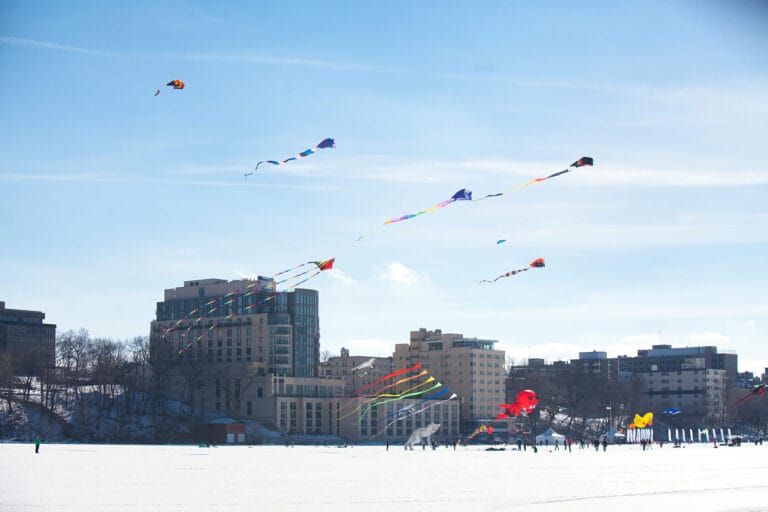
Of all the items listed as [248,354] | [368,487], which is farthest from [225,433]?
[368,487]

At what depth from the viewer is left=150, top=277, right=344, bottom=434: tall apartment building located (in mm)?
176125

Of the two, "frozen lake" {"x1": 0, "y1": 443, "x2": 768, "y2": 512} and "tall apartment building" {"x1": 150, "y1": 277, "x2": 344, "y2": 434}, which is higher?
"tall apartment building" {"x1": 150, "y1": 277, "x2": 344, "y2": 434}

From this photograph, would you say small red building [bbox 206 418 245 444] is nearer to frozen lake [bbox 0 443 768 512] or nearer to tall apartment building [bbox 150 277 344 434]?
tall apartment building [bbox 150 277 344 434]

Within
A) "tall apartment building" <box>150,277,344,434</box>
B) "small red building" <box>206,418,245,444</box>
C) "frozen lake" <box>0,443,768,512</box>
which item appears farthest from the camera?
"tall apartment building" <box>150,277,344,434</box>

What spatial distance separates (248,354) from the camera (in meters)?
188

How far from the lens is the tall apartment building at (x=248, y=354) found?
176 meters

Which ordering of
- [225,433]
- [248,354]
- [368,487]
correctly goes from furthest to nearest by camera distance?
[248,354] → [225,433] → [368,487]

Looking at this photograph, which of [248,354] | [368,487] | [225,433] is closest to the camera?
[368,487]

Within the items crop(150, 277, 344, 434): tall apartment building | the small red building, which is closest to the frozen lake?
the small red building

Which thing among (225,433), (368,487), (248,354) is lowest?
(368,487)

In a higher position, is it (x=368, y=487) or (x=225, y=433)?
(x=225, y=433)

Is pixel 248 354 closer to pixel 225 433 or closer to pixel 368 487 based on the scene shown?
pixel 225 433

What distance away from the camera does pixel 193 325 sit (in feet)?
628

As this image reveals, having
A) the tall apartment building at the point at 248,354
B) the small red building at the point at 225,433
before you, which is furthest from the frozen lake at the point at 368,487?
the tall apartment building at the point at 248,354
